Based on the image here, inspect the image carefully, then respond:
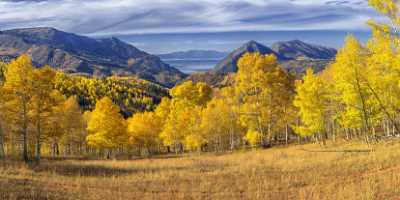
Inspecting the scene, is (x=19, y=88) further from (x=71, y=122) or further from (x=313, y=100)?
(x=71, y=122)

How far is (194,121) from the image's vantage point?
6369cm

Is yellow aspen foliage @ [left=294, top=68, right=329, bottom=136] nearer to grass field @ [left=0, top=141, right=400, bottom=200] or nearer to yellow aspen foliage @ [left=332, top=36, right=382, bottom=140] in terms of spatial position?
yellow aspen foliage @ [left=332, top=36, right=382, bottom=140]

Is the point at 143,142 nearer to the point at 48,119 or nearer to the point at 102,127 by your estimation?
the point at 102,127

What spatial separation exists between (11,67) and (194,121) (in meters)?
29.7

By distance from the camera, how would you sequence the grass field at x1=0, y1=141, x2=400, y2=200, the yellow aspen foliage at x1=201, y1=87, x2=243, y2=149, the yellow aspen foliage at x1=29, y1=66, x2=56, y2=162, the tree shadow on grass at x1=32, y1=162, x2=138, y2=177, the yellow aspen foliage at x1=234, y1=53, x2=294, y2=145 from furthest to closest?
the yellow aspen foliage at x1=201, y1=87, x2=243, y2=149 < the yellow aspen foliage at x1=234, y1=53, x2=294, y2=145 < the yellow aspen foliage at x1=29, y1=66, x2=56, y2=162 < the tree shadow on grass at x1=32, y1=162, x2=138, y2=177 < the grass field at x1=0, y1=141, x2=400, y2=200

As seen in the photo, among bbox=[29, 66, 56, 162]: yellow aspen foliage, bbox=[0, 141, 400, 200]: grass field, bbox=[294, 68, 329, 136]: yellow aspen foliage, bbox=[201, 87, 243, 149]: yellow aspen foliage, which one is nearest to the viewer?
bbox=[0, 141, 400, 200]: grass field

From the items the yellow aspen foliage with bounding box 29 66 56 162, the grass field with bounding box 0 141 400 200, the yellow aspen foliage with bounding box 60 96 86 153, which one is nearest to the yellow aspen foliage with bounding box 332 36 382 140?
the grass field with bounding box 0 141 400 200

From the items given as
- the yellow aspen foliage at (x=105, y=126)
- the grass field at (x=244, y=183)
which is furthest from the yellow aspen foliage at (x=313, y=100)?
the yellow aspen foliage at (x=105, y=126)

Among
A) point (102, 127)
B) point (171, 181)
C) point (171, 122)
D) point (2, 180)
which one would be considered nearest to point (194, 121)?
point (171, 122)

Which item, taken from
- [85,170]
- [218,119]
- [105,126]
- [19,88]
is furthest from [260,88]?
[19,88]

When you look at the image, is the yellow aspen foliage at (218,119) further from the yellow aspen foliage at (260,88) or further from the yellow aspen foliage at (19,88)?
the yellow aspen foliage at (19,88)

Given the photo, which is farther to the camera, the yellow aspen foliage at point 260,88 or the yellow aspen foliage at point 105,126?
the yellow aspen foliage at point 105,126

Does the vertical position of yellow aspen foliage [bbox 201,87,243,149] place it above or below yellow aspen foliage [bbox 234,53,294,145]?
below

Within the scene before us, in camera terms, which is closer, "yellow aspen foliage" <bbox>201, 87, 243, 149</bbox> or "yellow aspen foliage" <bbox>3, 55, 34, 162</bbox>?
"yellow aspen foliage" <bbox>3, 55, 34, 162</bbox>
